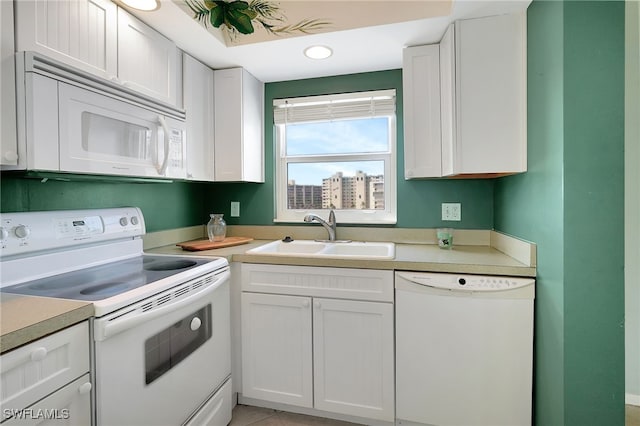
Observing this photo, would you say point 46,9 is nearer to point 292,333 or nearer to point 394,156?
point 292,333

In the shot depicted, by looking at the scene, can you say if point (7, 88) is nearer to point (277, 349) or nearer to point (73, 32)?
point (73, 32)

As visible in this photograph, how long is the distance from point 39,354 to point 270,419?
132cm

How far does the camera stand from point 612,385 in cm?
118

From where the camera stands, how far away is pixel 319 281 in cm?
171

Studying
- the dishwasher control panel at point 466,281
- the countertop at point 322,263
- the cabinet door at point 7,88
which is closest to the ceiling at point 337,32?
the cabinet door at point 7,88

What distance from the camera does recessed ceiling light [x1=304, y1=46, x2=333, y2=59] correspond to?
189 cm

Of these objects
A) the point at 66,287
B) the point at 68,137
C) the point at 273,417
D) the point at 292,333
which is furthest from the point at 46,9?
the point at 273,417

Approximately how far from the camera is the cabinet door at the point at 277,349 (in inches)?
68.6

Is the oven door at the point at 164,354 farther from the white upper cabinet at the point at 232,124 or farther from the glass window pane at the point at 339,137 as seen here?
the glass window pane at the point at 339,137

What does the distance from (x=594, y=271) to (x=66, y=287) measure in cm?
193

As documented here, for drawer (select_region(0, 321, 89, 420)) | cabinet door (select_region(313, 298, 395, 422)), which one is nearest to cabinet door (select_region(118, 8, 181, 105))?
drawer (select_region(0, 321, 89, 420))

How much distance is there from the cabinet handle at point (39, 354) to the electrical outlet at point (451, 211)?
6.75 feet

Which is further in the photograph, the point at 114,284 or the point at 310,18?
the point at 310,18

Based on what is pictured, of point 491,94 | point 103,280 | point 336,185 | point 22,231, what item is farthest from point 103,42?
point 491,94
